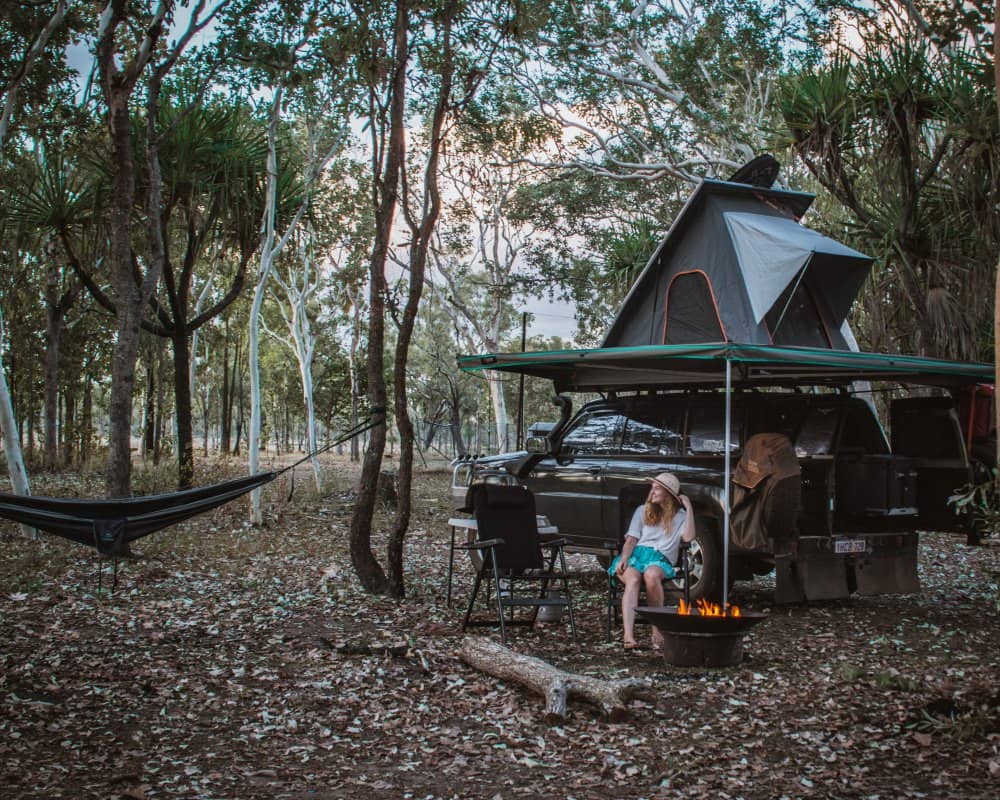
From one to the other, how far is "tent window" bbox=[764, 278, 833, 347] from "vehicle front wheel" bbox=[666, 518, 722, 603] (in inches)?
125

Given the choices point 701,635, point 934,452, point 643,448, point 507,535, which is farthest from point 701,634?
point 934,452

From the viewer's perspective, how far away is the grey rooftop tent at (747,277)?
1055cm

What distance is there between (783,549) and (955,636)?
51.4 inches

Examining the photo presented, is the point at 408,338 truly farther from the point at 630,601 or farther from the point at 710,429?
the point at 630,601

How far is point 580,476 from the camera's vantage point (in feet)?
30.7

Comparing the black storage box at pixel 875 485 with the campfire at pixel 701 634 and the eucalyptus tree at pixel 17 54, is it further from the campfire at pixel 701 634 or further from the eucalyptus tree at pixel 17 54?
the eucalyptus tree at pixel 17 54

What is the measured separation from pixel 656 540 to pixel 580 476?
A: 7.36ft

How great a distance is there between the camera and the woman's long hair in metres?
7.19

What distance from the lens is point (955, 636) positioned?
7.26m

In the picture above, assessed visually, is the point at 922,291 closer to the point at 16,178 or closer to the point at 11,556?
the point at 11,556

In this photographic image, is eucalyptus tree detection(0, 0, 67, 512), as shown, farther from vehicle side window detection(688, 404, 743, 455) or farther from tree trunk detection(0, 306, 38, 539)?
vehicle side window detection(688, 404, 743, 455)

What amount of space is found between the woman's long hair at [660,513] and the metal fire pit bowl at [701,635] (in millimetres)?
958

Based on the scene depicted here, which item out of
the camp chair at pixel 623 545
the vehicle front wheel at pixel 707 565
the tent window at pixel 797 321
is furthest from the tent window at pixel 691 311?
the vehicle front wheel at pixel 707 565

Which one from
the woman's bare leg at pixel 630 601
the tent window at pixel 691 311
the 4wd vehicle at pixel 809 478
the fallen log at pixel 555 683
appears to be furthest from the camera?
the tent window at pixel 691 311
